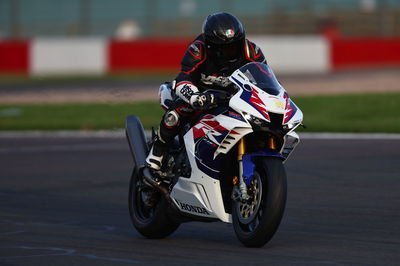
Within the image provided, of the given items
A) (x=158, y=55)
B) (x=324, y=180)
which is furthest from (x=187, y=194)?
(x=158, y=55)

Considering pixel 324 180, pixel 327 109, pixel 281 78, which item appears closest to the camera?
pixel 324 180

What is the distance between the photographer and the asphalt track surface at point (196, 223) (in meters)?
6.86

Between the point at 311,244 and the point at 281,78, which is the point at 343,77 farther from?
the point at 311,244

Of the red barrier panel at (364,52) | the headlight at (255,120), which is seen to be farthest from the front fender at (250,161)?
the red barrier panel at (364,52)

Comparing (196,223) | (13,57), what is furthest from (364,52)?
(196,223)

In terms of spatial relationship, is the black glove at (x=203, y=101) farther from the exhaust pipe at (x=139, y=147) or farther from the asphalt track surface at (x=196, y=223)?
the asphalt track surface at (x=196, y=223)

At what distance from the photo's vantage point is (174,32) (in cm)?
3575

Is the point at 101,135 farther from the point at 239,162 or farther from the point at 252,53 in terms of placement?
the point at 239,162

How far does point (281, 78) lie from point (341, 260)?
24.3 meters

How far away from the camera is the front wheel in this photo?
6.65 meters

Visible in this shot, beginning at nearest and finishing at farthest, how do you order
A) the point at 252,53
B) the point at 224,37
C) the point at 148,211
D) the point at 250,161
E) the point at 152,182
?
the point at 250,161 < the point at 224,37 < the point at 252,53 < the point at 152,182 < the point at 148,211

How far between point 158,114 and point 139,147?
12.0 metres

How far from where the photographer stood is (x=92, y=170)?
12508 mm

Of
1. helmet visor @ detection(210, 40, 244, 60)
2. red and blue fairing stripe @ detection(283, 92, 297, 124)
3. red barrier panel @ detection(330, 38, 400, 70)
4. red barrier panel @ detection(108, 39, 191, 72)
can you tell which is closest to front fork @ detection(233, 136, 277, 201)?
red and blue fairing stripe @ detection(283, 92, 297, 124)
